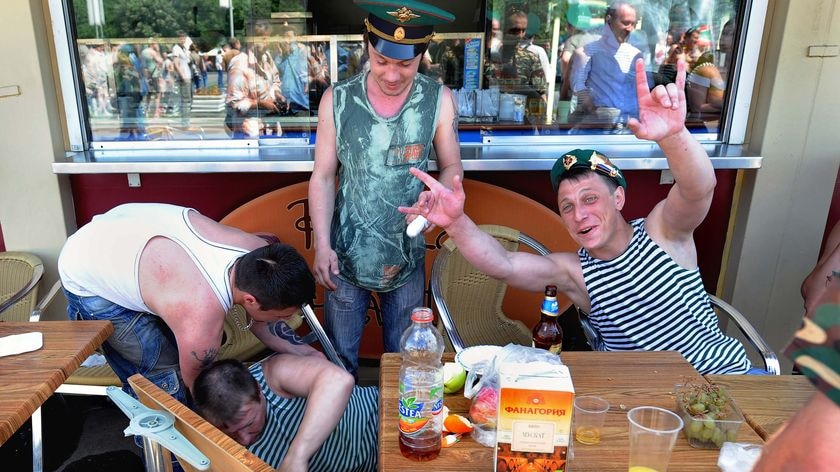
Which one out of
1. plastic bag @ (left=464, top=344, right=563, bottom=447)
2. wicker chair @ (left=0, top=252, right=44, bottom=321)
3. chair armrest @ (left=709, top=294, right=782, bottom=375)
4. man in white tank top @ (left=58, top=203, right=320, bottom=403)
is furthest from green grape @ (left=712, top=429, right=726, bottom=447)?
wicker chair @ (left=0, top=252, right=44, bottom=321)

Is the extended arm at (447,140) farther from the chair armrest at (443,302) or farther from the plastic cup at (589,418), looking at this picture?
the plastic cup at (589,418)

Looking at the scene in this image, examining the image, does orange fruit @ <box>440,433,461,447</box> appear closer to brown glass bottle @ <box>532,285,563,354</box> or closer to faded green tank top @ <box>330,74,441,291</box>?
brown glass bottle @ <box>532,285,563,354</box>

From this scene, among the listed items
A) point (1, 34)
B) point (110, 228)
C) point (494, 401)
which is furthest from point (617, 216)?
point (1, 34)

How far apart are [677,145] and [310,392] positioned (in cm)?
128

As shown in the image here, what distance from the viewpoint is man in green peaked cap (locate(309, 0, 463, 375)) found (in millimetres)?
2148

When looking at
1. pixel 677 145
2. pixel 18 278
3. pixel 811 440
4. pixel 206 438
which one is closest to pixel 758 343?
pixel 677 145

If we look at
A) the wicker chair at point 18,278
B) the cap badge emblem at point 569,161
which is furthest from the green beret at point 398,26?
the wicker chair at point 18,278

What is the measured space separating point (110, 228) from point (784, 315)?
10.7 feet

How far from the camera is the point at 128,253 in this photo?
1874 mm

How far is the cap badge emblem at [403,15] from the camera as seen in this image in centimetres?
198

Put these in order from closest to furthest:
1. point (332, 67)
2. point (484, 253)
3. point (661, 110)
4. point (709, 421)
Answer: point (709, 421) → point (661, 110) → point (484, 253) → point (332, 67)

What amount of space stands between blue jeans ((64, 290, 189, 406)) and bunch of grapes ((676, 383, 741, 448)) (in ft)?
5.25

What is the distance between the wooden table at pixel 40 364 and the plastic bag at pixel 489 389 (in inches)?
44.3

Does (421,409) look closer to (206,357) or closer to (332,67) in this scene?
(206,357)
